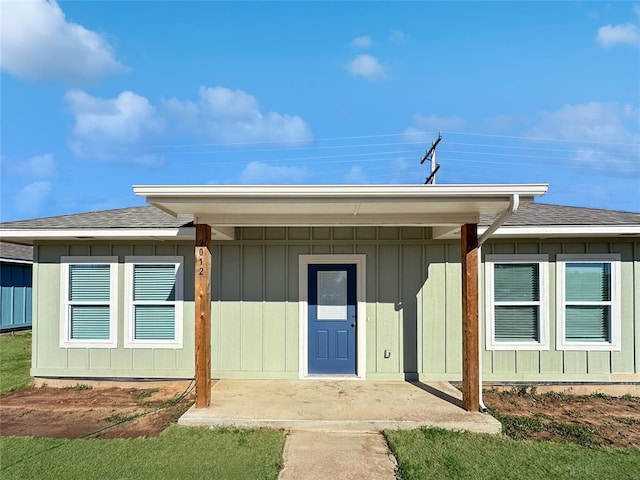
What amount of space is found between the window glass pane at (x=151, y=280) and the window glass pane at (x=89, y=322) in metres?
0.64

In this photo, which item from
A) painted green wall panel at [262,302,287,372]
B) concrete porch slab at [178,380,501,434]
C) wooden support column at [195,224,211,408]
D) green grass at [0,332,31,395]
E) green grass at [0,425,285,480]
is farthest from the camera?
green grass at [0,332,31,395]

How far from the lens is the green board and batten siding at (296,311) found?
674cm

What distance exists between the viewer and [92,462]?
13.4 ft

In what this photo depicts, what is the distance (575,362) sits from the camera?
671 centimetres

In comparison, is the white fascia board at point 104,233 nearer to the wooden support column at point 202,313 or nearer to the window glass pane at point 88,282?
the window glass pane at point 88,282

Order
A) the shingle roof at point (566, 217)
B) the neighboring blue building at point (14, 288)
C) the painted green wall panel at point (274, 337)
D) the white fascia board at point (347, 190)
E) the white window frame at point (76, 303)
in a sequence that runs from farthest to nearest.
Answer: the neighboring blue building at point (14, 288) < the white window frame at point (76, 303) < the painted green wall panel at point (274, 337) < the shingle roof at point (566, 217) < the white fascia board at point (347, 190)

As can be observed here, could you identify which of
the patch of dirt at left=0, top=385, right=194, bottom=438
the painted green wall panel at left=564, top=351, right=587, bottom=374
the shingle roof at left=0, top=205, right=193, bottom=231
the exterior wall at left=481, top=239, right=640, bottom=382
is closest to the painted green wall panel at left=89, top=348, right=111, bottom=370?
the patch of dirt at left=0, top=385, right=194, bottom=438

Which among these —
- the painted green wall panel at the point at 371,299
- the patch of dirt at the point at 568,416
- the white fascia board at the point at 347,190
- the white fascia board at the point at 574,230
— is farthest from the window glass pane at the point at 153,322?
the white fascia board at the point at 574,230

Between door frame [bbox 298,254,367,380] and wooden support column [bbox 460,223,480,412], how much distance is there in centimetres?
187

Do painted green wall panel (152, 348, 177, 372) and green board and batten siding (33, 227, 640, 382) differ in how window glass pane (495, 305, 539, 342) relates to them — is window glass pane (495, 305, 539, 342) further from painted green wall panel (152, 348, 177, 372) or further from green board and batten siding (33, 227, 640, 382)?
painted green wall panel (152, 348, 177, 372)

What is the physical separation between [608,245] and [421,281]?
305cm

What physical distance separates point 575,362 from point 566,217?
234 centimetres

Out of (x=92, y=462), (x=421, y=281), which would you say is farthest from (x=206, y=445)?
(x=421, y=281)

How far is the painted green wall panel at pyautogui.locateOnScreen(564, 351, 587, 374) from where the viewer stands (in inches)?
264
